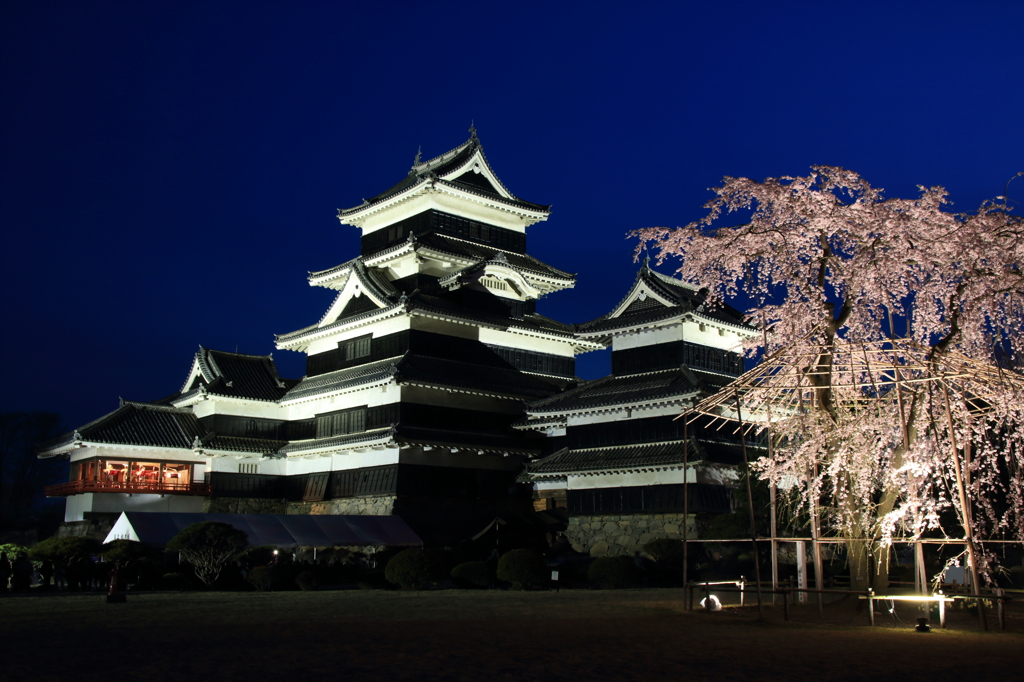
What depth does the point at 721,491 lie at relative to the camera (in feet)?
120

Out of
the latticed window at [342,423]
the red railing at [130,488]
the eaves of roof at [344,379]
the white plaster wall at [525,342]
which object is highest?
the white plaster wall at [525,342]

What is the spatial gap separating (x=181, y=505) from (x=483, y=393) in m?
16.7

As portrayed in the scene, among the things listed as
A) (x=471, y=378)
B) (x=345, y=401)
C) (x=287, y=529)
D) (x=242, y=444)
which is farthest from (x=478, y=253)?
(x=287, y=529)

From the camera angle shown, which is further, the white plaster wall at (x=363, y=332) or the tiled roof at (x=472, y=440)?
Result: the white plaster wall at (x=363, y=332)

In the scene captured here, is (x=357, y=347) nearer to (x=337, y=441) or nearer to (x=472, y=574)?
(x=337, y=441)

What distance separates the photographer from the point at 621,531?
124 ft

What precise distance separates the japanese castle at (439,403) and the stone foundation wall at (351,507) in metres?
0.10

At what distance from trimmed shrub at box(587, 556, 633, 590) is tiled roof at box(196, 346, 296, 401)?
24097mm

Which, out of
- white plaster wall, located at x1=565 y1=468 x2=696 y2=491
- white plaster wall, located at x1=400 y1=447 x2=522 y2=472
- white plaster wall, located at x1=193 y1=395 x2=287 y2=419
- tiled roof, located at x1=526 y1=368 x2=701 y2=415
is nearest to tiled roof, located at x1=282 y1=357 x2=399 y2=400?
white plaster wall, located at x1=193 y1=395 x2=287 y2=419

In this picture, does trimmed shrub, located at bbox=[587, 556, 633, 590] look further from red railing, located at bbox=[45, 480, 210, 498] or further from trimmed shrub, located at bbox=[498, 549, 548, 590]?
red railing, located at bbox=[45, 480, 210, 498]

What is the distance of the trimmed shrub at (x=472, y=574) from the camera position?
31.2 meters

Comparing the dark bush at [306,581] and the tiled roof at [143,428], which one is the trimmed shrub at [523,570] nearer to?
the dark bush at [306,581]

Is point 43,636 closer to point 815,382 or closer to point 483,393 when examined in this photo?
point 815,382

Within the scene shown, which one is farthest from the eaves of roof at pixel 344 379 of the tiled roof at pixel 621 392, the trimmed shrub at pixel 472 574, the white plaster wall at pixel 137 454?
the trimmed shrub at pixel 472 574
